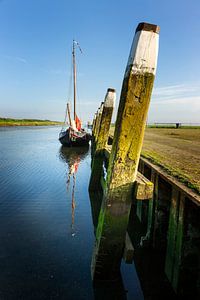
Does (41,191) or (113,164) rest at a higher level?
(113,164)

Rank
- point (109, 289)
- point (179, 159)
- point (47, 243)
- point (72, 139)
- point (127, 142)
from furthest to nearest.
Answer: point (72, 139) < point (179, 159) < point (47, 243) < point (109, 289) < point (127, 142)

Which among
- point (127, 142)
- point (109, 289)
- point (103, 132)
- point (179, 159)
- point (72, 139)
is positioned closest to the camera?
point (127, 142)

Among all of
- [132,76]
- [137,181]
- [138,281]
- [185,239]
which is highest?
[132,76]

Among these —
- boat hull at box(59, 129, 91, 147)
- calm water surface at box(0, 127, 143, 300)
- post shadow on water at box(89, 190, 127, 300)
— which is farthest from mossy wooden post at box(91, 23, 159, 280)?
boat hull at box(59, 129, 91, 147)

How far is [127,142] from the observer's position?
3697mm

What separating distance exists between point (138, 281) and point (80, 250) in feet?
4.94

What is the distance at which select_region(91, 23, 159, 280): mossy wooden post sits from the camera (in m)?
3.55

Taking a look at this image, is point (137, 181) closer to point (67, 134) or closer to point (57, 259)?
point (57, 259)

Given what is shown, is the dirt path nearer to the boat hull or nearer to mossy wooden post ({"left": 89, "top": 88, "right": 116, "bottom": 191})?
mossy wooden post ({"left": 89, "top": 88, "right": 116, "bottom": 191})

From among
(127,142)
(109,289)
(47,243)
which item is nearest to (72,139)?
(47,243)

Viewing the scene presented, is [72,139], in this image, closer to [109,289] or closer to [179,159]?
[179,159]

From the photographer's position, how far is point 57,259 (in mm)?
4895

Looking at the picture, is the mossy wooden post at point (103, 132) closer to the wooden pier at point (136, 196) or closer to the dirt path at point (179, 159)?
the dirt path at point (179, 159)

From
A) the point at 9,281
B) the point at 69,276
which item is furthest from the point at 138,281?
the point at 9,281
